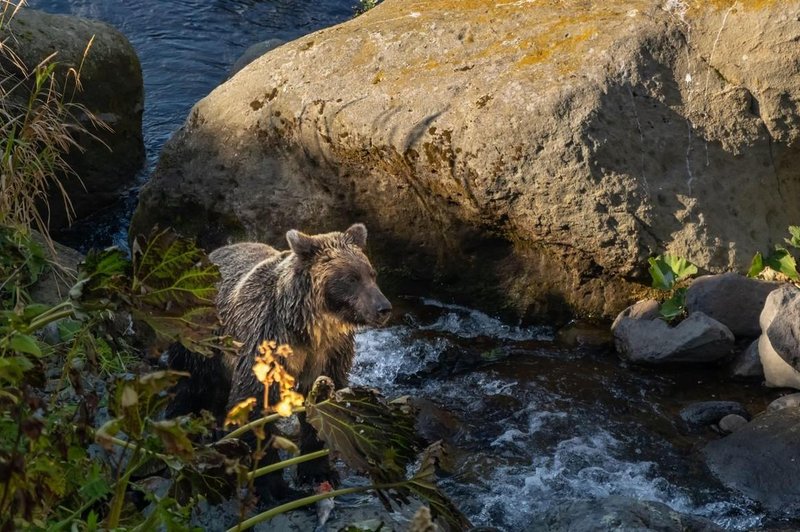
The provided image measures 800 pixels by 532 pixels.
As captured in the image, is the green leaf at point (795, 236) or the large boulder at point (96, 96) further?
the large boulder at point (96, 96)

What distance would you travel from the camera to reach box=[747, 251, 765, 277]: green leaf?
7793mm

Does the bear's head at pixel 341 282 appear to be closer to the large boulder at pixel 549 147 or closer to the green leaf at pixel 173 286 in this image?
the large boulder at pixel 549 147

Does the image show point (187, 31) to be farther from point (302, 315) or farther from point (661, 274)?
point (302, 315)

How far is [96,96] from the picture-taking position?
10.3 metres

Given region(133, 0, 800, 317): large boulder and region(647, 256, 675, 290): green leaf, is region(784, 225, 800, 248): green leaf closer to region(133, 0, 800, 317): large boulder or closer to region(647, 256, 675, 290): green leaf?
region(133, 0, 800, 317): large boulder

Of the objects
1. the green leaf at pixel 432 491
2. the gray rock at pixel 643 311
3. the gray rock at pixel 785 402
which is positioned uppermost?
the green leaf at pixel 432 491

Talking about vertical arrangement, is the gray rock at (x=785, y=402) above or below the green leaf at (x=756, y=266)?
below

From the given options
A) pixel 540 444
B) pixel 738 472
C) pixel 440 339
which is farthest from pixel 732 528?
pixel 440 339

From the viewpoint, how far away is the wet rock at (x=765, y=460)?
247 inches

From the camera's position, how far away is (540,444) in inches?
274

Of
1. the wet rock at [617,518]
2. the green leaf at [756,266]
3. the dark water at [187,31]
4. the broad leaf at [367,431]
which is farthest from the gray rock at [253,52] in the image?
the broad leaf at [367,431]

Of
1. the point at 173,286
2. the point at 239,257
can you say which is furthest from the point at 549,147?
the point at 173,286

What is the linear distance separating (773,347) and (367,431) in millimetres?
4460

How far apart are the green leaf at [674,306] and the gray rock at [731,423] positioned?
91 cm
